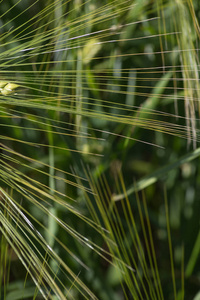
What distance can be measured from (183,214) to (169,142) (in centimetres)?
11

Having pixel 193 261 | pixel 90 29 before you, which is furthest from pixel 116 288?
pixel 90 29

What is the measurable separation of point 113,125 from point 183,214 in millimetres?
176

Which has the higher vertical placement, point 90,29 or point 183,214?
point 90,29

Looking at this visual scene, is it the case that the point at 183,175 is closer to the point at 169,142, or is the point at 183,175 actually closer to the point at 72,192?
the point at 169,142

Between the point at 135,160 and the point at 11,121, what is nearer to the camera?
the point at 11,121

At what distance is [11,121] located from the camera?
54 cm

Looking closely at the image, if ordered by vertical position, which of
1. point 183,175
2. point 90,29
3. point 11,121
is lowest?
point 183,175

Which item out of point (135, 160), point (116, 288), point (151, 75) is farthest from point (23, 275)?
point (151, 75)

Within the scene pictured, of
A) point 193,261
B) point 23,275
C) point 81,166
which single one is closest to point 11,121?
point 81,166

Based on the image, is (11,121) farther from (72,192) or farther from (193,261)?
(193,261)

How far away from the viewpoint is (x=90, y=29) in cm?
57

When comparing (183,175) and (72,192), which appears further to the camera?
(183,175)

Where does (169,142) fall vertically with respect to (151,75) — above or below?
below

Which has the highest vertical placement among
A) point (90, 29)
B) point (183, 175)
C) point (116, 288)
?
point (90, 29)
